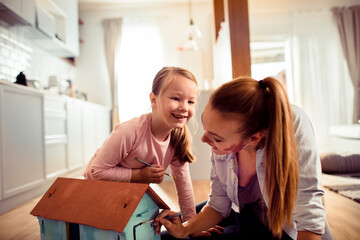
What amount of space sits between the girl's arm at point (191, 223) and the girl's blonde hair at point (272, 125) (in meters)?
0.30

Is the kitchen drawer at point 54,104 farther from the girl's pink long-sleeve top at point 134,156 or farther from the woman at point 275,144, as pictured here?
the woman at point 275,144

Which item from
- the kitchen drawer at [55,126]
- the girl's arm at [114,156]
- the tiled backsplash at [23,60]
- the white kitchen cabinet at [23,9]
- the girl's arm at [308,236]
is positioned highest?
the white kitchen cabinet at [23,9]

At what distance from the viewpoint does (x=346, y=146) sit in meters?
3.12

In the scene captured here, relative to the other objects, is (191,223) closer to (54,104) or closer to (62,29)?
(54,104)

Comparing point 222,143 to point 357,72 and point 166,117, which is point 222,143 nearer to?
point 166,117

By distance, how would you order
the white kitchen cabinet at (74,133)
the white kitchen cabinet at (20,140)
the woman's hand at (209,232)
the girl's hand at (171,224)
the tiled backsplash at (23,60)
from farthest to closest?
the white kitchen cabinet at (74,133), the tiled backsplash at (23,60), the white kitchen cabinet at (20,140), the woman's hand at (209,232), the girl's hand at (171,224)

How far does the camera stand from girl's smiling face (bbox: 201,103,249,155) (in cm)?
76

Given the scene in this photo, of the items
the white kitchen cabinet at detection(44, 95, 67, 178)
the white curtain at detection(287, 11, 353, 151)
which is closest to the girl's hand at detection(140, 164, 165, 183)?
the white kitchen cabinet at detection(44, 95, 67, 178)

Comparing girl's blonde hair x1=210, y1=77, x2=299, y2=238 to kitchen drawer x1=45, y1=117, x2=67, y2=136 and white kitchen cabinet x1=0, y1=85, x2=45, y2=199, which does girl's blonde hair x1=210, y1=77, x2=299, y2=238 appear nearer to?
white kitchen cabinet x1=0, y1=85, x2=45, y2=199

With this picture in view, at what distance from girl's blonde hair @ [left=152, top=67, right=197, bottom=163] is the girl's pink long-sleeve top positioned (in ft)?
0.13

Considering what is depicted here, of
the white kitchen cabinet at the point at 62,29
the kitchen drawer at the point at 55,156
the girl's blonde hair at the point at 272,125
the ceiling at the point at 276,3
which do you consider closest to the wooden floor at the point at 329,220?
the kitchen drawer at the point at 55,156

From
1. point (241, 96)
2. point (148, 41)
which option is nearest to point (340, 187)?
point (241, 96)

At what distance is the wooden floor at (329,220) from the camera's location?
1.23 metres

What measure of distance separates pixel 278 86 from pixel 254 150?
0.31 meters
